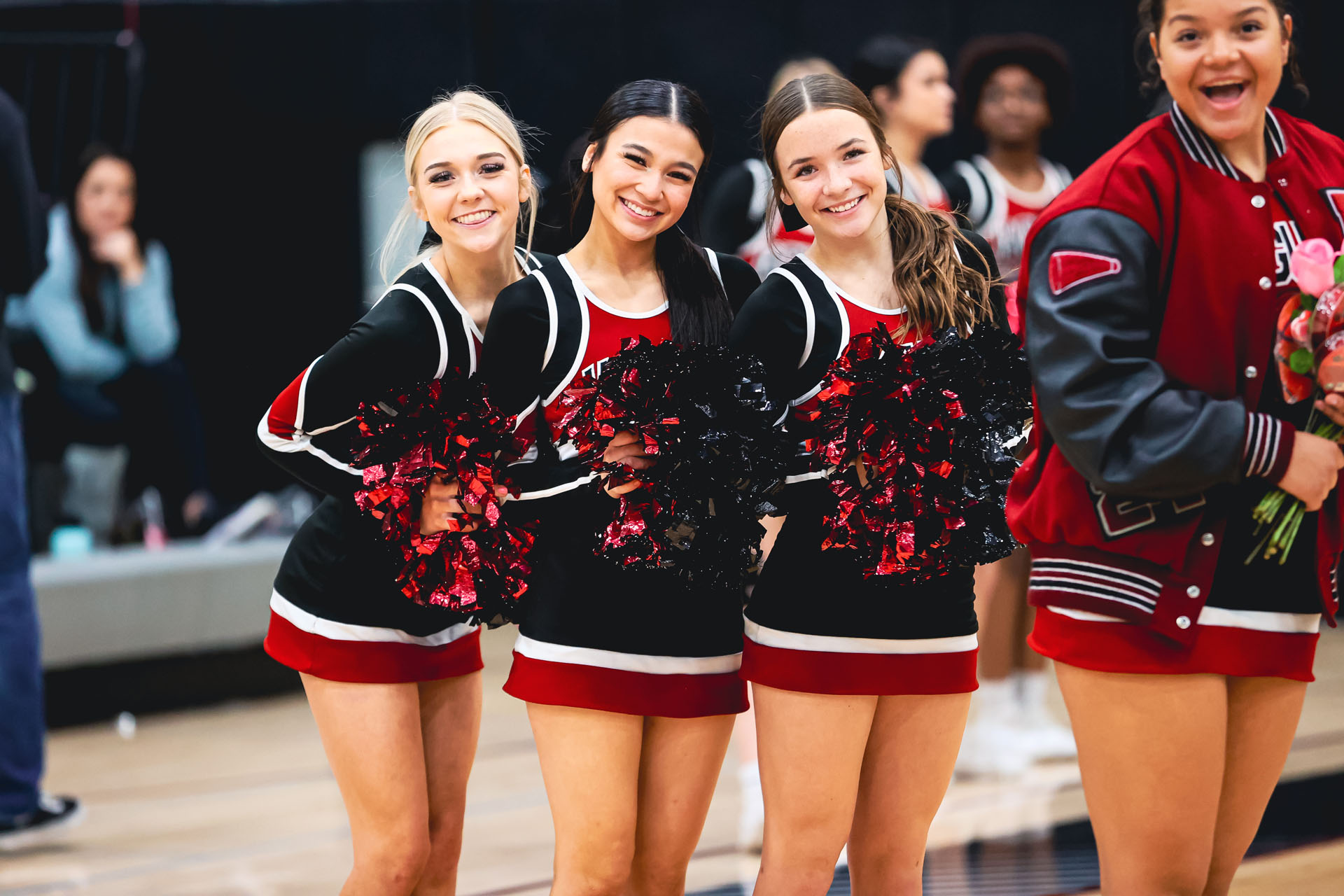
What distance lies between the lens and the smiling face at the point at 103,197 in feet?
18.1

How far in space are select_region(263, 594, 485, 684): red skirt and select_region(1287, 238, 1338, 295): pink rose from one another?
131 cm

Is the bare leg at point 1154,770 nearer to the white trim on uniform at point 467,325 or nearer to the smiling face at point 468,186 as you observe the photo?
the white trim on uniform at point 467,325

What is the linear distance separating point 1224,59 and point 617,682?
Result: 114cm

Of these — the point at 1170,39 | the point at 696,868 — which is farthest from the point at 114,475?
the point at 1170,39

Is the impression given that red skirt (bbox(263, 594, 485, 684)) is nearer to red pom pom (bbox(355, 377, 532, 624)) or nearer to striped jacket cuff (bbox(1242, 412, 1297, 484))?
red pom pom (bbox(355, 377, 532, 624))

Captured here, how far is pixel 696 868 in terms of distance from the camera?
3.50 meters

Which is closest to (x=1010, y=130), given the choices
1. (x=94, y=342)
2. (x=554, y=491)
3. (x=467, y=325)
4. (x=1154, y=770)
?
(x=467, y=325)

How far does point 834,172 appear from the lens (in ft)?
7.38

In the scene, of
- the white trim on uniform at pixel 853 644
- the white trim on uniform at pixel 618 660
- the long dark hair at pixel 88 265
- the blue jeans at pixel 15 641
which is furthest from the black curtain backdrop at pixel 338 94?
the white trim on uniform at pixel 853 644

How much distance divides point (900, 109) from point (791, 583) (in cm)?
241

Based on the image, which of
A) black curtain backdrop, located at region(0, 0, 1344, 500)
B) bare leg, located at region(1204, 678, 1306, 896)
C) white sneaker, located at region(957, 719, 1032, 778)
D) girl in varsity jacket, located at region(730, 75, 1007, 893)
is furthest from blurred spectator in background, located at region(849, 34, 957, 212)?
black curtain backdrop, located at region(0, 0, 1344, 500)

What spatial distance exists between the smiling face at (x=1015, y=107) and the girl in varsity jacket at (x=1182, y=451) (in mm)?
2454

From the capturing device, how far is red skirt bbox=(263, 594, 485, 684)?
2416 millimetres

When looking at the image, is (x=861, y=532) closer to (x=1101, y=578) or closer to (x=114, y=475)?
(x=1101, y=578)
